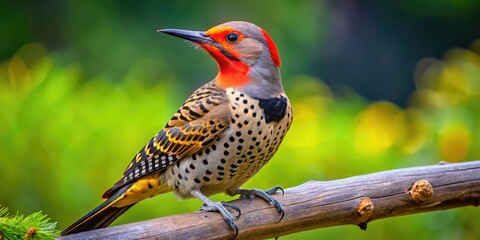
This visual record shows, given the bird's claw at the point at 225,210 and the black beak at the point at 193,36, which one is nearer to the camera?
the bird's claw at the point at 225,210

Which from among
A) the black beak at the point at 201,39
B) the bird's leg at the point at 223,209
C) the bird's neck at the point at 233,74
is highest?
the black beak at the point at 201,39

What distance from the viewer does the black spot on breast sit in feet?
12.5

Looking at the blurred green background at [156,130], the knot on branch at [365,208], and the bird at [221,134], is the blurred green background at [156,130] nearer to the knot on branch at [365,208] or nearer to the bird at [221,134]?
the bird at [221,134]

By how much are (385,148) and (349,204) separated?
200 centimetres

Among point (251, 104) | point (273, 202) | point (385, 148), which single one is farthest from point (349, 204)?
point (385, 148)

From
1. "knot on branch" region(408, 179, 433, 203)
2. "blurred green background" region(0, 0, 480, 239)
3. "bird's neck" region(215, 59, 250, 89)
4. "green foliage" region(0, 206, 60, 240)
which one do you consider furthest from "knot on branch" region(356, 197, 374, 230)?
"blurred green background" region(0, 0, 480, 239)

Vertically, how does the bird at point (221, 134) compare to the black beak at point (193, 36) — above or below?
below

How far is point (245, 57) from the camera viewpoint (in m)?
3.91

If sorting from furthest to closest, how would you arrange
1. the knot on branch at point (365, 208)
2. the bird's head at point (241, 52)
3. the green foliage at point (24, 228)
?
1. the bird's head at point (241, 52)
2. the knot on branch at point (365, 208)
3. the green foliage at point (24, 228)

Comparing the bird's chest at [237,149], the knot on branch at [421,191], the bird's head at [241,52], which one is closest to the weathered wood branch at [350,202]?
the knot on branch at [421,191]

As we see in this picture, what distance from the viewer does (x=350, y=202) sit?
3805 mm

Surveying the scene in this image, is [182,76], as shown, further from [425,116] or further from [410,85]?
[425,116]

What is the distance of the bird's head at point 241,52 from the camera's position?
3889 millimetres

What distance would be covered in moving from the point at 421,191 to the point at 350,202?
30cm
